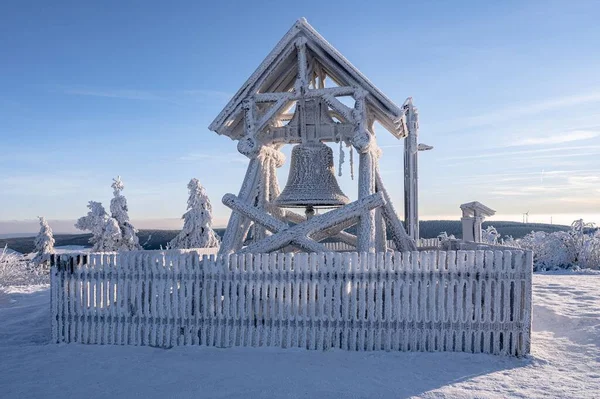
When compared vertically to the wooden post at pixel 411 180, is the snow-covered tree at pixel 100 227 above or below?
below

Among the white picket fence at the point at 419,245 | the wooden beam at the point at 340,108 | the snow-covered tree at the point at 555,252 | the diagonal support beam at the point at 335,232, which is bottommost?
the snow-covered tree at the point at 555,252

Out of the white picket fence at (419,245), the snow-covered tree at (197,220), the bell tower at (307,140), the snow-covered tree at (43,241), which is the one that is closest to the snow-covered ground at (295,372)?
the bell tower at (307,140)

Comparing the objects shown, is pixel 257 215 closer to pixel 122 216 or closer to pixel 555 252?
pixel 555 252

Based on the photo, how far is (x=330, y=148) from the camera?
10000mm

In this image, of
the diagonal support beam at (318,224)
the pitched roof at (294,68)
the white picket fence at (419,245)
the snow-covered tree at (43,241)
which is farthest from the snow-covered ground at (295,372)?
the snow-covered tree at (43,241)

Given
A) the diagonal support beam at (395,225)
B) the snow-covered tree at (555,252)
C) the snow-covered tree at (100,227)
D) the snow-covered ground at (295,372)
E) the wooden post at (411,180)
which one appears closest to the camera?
the snow-covered ground at (295,372)

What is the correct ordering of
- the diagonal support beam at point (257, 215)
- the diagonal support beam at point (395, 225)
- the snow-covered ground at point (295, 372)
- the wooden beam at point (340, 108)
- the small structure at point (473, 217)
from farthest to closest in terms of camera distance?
the small structure at point (473, 217) → the diagonal support beam at point (395, 225) → the wooden beam at point (340, 108) → the diagonal support beam at point (257, 215) → the snow-covered ground at point (295, 372)

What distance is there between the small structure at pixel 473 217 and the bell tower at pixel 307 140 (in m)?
6.19

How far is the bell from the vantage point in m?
9.40

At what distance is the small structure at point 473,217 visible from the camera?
50.7ft

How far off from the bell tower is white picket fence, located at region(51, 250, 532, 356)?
108cm

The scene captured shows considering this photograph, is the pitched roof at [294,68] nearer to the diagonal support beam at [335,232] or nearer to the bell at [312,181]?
the bell at [312,181]

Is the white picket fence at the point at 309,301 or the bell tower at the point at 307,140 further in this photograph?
the bell tower at the point at 307,140

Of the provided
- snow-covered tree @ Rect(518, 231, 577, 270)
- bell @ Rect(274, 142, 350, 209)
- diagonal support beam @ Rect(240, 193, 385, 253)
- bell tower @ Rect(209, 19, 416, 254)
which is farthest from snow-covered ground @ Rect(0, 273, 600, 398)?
snow-covered tree @ Rect(518, 231, 577, 270)
